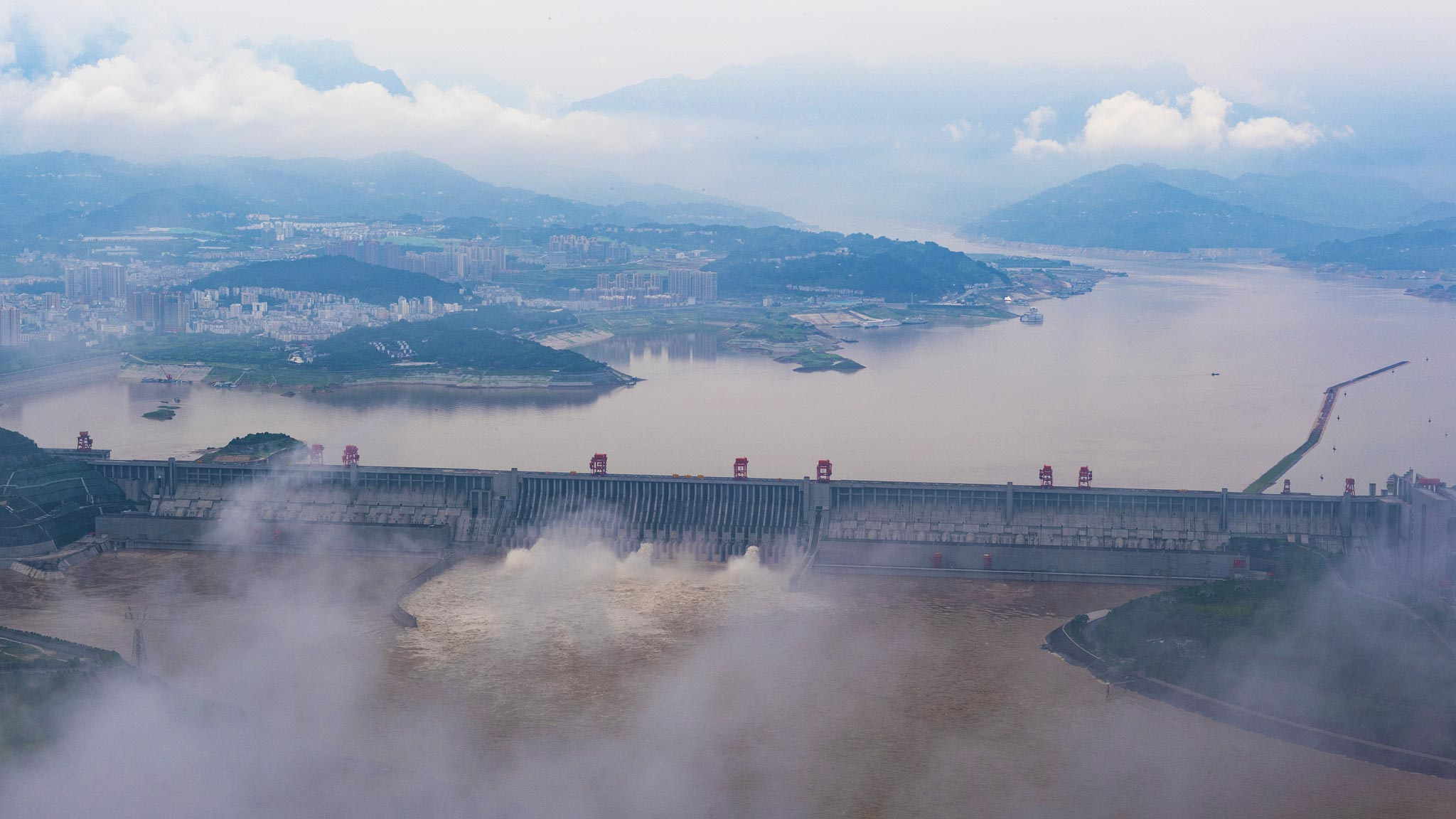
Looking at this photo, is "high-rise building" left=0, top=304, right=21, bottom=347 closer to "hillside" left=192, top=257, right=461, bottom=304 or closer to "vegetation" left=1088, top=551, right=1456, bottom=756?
"hillside" left=192, top=257, right=461, bottom=304

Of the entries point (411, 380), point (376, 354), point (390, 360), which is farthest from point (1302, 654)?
point (376, 354)

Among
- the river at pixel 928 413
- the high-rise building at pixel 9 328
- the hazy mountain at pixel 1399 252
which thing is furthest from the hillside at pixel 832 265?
the high-rise building at pixel 9 328

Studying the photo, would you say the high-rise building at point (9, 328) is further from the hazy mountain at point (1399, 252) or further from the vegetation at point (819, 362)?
the hazy mountain at point (1399, 252)

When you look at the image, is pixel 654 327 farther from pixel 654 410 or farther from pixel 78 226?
pixel 78 226

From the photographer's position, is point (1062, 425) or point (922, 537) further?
point (1062, 425)

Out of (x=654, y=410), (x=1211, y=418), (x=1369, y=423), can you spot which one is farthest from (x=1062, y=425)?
(x=654, y=410)
